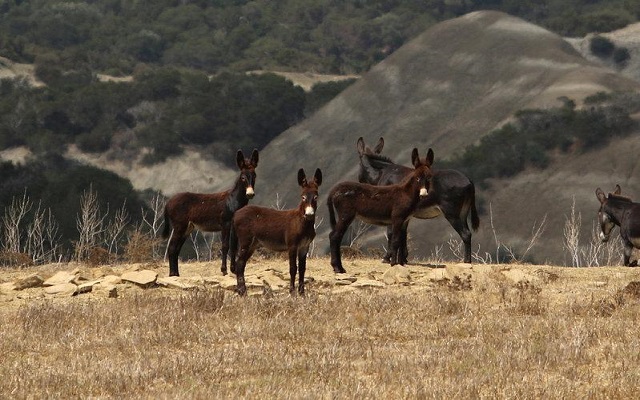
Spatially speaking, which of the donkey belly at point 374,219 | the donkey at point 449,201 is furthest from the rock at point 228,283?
the donkey at point 449,201

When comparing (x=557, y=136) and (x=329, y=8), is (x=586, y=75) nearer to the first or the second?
(x=557, y=136)

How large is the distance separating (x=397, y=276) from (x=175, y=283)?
3.11 metres

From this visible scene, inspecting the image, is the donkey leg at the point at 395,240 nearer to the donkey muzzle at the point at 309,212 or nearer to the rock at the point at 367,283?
the rock at the point at 367,283

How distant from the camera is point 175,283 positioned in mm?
16141

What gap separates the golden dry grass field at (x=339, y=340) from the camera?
10.1 meters

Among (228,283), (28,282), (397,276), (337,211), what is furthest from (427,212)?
(28,282)

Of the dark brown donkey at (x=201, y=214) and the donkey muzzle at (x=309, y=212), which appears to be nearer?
the donkey muzzle at (x=309, y=212)

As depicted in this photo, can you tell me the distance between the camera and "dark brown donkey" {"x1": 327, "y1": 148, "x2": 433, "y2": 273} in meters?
18.4

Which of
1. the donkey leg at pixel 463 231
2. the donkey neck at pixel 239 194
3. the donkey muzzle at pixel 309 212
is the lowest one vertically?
the donkey leg at pixel 463 231

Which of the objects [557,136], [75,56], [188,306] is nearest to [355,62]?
[75,56]

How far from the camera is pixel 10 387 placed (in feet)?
33.0

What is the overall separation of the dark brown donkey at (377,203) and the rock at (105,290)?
368 cm

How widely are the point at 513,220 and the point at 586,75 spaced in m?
23.1

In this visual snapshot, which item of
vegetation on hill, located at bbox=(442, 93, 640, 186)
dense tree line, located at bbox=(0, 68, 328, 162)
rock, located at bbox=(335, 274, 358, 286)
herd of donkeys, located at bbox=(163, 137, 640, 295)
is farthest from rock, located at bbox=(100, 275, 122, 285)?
dense tree line, located at bbox=(0, 68, 328, 162)
